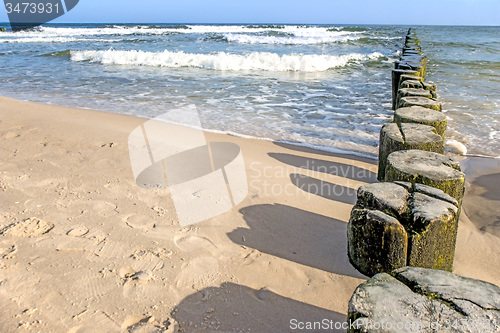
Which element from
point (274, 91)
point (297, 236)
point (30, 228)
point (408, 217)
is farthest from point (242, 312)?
point (274, 91)

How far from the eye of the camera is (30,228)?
2709 millimetres

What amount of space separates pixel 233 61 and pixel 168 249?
11.5m

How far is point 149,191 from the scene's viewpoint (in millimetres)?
3346

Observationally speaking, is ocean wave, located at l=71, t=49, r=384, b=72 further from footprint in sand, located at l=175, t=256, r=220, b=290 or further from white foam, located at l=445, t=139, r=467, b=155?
footprint in sand, located at l=175, t=256, r=220, b=290

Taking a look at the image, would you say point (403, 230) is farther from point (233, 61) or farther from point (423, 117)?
point (233, 61)

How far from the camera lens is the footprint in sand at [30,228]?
104 inches

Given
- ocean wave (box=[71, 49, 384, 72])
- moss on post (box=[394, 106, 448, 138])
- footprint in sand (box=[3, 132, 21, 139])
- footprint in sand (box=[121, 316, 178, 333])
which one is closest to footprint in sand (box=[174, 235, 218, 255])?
footprint in sand (box=[121, 316, 178, 333])

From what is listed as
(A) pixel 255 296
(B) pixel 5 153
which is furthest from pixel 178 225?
(B) pixel 5 153

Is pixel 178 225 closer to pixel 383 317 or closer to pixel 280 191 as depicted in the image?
pixel 280 191

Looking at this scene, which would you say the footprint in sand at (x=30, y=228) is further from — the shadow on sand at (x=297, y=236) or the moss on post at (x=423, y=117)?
the moss on post at (x=423, y=117)

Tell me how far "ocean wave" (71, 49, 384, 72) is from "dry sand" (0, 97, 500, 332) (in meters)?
9.43

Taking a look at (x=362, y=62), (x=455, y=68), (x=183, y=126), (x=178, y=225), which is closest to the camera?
(x=178, y=225)

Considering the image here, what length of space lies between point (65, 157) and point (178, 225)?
6.49ft

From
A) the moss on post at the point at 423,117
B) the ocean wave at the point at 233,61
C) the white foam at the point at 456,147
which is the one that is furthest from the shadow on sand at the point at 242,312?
the ocean wave at the point at 233,61
